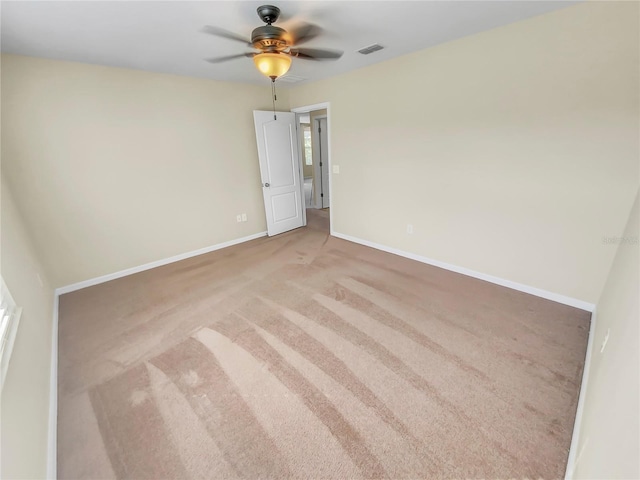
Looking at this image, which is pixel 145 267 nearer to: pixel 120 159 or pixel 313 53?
pixel 120 159

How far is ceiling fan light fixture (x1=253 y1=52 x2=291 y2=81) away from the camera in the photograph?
6.14 feet

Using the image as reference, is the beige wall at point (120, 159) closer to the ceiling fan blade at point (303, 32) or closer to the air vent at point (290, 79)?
the air vent at point (290, 79)

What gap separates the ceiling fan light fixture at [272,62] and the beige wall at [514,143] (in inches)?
70.6

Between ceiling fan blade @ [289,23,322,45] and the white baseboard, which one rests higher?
ceiling fan blade @ [289,23,322,45]

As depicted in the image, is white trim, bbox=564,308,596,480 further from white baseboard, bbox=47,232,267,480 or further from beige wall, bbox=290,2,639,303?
white baseboard, bbox=47,232,267,480

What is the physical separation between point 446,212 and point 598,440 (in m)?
2.44

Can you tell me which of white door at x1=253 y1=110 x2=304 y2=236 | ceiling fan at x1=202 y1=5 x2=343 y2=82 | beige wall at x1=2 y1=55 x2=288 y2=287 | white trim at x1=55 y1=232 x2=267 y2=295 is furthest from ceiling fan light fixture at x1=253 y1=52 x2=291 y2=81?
white trim at x1=55 y1=232 x2=267 y2=295

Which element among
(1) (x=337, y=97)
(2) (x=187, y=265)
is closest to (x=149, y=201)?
(2) (x=187, y=265)

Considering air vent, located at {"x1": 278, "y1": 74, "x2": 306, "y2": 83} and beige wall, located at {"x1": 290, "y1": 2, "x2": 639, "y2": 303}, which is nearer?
beige wall, located at {"x1": 290, "y1": 2, "x2": 639, "y2": 303}

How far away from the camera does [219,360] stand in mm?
2012

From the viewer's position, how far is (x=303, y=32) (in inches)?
89.0

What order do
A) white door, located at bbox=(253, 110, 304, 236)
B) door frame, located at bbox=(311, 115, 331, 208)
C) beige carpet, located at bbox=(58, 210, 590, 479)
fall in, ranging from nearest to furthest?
beige carpet, located at bbox=(58, 210, 590, 479) → white door, located at bbox=(253, 110, 304, 236) → door frame, located at bbox=(311, 115, 331, 208)

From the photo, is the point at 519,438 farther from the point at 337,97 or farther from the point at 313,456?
the point at 337,97

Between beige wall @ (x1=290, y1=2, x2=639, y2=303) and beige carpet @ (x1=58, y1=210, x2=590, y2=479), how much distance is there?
52cm
